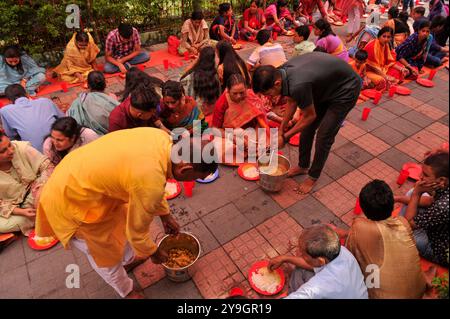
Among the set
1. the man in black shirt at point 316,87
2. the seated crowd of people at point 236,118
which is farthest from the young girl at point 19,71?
the man in black shirt at point 316,87

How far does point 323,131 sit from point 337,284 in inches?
72.5

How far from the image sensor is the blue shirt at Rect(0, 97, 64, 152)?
3.74 meters

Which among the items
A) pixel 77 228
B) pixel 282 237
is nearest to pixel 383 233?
pixel 282 237

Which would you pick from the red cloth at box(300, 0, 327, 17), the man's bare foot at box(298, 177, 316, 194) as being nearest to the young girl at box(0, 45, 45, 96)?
the man's bare foot at box(298, 177, 316, 194)

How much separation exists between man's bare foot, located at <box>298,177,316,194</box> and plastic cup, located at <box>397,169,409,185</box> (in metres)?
1.14

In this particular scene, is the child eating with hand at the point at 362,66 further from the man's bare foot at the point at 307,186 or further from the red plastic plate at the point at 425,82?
the man's bare foot at the point at 307,186

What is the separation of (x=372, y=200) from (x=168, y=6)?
7246mm

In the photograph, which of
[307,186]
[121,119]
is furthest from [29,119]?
[307,186]

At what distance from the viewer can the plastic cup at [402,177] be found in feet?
13.1

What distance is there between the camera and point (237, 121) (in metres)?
4.28

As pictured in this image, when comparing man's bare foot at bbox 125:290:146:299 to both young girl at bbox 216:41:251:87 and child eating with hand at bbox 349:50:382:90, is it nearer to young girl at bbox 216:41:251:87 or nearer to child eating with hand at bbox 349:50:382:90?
young girl at bbox 216:41:251:87

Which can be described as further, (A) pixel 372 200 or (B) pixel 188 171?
(A) pixel 372 200
